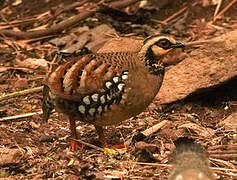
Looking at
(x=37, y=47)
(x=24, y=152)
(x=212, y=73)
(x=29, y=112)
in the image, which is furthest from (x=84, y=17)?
(x=24, y=152)

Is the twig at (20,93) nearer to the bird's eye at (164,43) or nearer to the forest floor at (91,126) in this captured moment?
the forest floor at (91,126)

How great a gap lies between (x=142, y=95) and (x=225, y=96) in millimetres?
1370

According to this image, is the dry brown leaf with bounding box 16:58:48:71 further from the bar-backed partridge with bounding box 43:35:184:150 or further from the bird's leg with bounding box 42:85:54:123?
the bar-backed partridge with bounding box 43:35:184:150

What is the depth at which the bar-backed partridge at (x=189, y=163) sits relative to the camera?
10.2 ft

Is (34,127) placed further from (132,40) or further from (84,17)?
(84,17)

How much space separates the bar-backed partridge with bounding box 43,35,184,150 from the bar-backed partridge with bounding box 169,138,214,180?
1253mm

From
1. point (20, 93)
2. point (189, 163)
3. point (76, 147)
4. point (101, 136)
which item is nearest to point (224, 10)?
point (20, 93)

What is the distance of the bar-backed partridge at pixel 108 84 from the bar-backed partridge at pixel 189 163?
1.25m

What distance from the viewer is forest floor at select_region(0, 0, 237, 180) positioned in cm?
470

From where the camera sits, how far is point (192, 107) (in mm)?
5801

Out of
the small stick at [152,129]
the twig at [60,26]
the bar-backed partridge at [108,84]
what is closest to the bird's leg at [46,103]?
the bar-backed partridge at [108,84]

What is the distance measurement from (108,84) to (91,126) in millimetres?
1110

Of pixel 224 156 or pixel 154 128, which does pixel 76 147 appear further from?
pixel 224 156

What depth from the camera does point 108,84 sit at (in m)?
4.71
